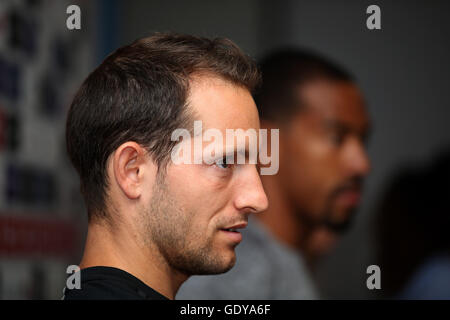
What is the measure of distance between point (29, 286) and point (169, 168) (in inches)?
36.9

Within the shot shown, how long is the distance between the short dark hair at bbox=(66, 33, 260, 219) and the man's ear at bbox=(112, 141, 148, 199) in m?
0.01

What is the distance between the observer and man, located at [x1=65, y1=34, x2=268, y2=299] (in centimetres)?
69

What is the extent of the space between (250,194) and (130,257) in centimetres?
17

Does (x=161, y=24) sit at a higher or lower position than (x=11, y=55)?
higher

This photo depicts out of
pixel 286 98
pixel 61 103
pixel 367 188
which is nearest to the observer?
pixel 286 98

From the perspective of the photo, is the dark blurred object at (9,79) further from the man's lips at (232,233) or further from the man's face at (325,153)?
the man's lips at (232,233)

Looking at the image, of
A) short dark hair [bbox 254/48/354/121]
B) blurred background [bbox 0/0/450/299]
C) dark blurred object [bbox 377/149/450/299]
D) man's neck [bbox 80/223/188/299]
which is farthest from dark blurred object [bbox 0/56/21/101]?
dark blurred object [bbox 377/149/450/299]

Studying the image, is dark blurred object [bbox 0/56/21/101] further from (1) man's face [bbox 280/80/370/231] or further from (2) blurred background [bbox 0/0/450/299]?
(1) man's face [bbox 280/80/370/231]
